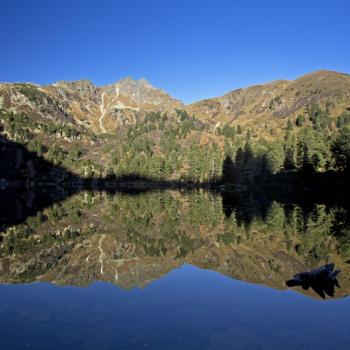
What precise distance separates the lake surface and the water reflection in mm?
153

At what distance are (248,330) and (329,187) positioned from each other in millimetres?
113429

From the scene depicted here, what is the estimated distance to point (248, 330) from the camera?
729 inches

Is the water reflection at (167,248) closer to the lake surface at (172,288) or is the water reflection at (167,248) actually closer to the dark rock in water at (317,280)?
the lake surface at (172,288)

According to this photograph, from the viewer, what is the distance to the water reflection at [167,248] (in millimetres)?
30844

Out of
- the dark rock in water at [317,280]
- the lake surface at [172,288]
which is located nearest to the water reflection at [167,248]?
the lake surface at [172,288]

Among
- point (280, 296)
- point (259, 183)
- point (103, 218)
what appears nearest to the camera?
point (280, 296)

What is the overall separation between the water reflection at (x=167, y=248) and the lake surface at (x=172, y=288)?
0.15 meters

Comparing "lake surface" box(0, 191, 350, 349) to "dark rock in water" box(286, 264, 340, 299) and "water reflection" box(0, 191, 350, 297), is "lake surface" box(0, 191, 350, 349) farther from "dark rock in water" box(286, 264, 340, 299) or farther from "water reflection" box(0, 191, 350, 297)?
"dark rock in water" box(286, 264, 340, 299)

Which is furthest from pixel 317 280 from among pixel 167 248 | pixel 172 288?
pixel 167 248

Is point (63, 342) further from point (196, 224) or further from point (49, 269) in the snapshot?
point (196, 224)

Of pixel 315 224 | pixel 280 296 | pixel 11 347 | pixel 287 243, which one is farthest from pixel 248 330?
pixel 315 224

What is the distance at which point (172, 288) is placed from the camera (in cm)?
2747

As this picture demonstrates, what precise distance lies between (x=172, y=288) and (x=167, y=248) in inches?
638

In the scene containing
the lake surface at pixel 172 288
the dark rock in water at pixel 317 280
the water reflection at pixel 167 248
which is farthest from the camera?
the water reflection at pixel 167 248
